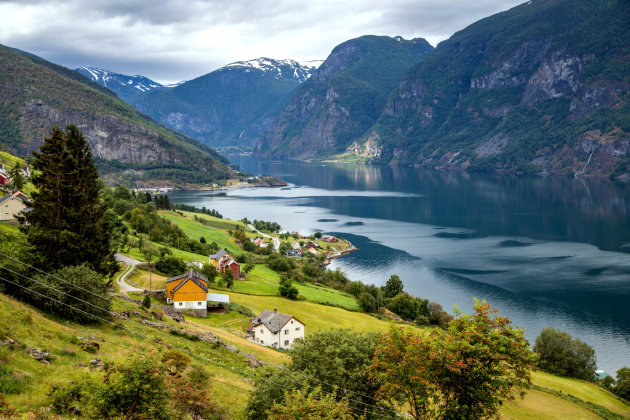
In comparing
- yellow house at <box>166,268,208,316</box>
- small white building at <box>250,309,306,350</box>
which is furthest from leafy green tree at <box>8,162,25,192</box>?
small white building at <box>250,309,306,350</box>

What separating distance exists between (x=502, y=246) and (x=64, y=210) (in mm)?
88938

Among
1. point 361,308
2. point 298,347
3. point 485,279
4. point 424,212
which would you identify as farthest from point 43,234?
point 424,212

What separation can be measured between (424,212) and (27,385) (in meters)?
133

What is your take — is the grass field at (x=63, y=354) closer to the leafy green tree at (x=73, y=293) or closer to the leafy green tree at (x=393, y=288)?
the leafy green tree at (x=73, y=293)

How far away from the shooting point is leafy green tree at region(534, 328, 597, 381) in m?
41.5

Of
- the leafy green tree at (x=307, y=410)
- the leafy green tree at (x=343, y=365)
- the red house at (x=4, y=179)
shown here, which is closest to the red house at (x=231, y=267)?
the red house at (x=4, y=179)

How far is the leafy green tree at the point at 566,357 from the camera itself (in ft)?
136

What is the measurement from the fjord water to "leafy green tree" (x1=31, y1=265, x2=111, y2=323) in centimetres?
4738

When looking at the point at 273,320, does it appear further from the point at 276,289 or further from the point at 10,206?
the point at 10,206

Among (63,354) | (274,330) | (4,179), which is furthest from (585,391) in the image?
(4,179)

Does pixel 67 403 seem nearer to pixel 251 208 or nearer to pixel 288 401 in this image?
pixel 288 401

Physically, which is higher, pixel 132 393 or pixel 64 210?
pixel 64 210

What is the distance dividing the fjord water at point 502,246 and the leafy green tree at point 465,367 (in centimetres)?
3636

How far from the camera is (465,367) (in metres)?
16.8
